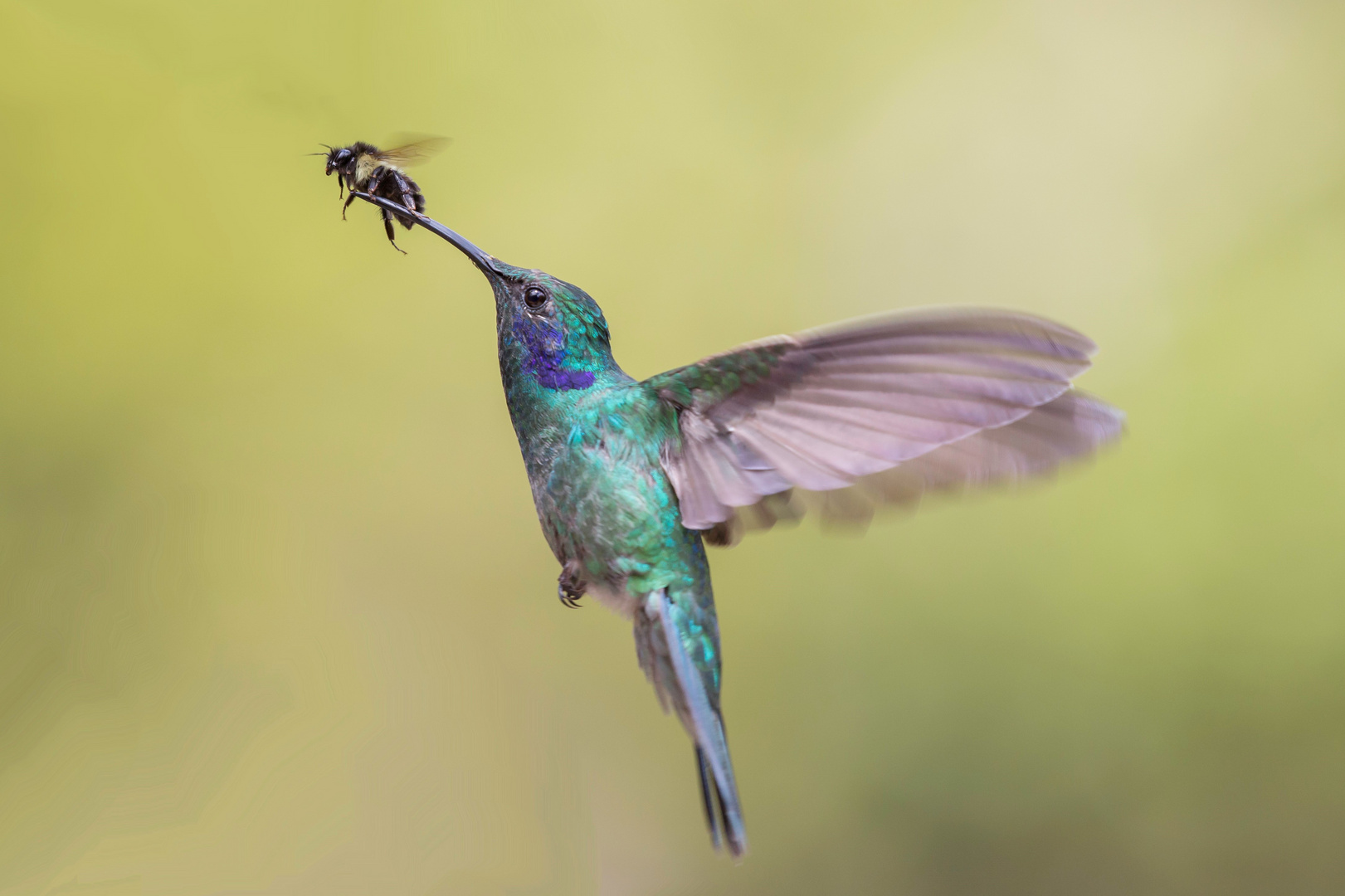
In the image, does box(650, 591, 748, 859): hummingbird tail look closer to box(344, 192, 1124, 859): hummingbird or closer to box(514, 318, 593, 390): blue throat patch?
box(344, 192, 1124, 859): hummingbird

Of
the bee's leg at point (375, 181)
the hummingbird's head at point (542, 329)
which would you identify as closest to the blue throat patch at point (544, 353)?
the hummingbird's head at point (542, 329)

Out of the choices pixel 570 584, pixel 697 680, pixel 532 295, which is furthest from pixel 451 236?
pixel 697 680

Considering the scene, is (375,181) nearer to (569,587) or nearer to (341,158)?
(341,158)

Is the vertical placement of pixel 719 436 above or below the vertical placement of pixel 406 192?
below

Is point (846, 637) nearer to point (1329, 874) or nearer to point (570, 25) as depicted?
point (1329, 874)

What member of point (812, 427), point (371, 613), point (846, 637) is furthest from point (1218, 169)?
point (371, 613)

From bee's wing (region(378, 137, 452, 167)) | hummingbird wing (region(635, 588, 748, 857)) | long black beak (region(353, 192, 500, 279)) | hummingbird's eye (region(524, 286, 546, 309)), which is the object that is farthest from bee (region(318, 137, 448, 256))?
hummingbird wing (region(635, 588, 748, 857))

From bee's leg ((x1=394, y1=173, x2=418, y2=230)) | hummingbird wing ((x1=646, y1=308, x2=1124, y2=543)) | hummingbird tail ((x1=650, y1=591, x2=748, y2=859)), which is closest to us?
hummingbird wing ((x1=646, y1=308, x2=1124, y2=543))
